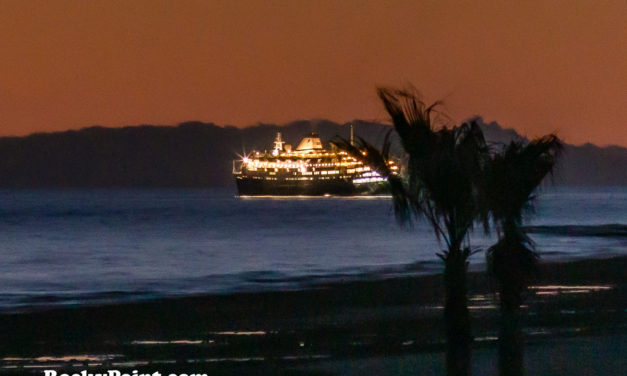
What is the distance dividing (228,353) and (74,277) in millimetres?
13977

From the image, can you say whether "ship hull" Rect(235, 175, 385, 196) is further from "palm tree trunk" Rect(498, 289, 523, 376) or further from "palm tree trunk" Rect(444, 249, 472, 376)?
"palm tree trunk" Rect(444, 249, 472, 376)

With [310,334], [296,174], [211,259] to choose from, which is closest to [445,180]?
[310,334]

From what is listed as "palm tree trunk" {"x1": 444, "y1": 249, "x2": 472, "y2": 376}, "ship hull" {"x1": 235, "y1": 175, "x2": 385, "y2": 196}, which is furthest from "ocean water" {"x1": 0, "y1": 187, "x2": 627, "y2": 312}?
"ship hull" {"x1": 235, "y1": 175, "x2": 385, "y2": 196}

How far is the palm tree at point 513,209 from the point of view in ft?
29.8

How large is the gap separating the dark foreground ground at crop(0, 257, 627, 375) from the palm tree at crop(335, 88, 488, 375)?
0.48m

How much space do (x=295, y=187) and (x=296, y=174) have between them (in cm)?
191

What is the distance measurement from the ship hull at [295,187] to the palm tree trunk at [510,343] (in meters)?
110

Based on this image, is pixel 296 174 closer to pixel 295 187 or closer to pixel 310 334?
pixel 295 187

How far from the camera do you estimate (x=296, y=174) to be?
127m

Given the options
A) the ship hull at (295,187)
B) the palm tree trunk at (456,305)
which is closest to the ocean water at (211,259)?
the palm tree trunk at (456,305)

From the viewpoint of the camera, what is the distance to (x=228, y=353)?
9547mm

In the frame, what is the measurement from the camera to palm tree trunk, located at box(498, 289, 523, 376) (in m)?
8.23

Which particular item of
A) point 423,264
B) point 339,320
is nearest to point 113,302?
point 339,320

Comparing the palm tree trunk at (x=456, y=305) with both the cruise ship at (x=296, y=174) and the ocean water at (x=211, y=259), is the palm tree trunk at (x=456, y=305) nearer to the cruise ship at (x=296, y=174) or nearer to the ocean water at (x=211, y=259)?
the ocean water at (x=211, y=259)
